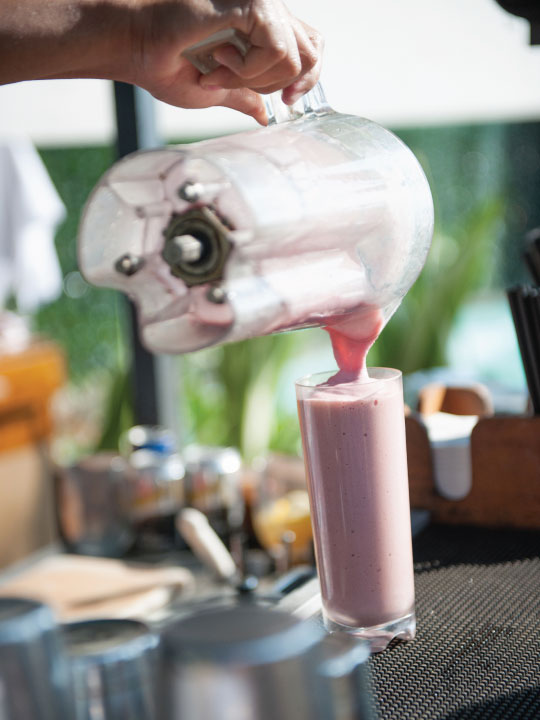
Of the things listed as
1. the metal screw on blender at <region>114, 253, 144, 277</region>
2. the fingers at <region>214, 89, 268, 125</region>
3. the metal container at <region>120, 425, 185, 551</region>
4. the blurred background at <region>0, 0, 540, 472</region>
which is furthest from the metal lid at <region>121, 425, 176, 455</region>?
the metal screw on blender at <region>114, 253, 144, 277</region>

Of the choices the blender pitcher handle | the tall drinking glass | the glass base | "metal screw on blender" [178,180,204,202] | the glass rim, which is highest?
the blender pitcher handle

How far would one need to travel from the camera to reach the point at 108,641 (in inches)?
15.0

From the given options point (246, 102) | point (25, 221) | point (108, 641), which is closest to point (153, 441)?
point (246, 102)

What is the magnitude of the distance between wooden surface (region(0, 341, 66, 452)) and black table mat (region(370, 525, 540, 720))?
2.29 meters

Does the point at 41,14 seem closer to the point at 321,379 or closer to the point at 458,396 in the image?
the point at 321,379

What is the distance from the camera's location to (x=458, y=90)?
10.8ft

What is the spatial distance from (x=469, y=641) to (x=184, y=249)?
42 centimetres

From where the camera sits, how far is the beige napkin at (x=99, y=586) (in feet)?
5.34

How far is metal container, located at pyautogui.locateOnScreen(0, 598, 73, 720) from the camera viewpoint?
340 millimetres

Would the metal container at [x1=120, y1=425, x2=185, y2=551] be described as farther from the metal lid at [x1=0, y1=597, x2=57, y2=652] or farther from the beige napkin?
the metal lid at [x1=0, y1=597, x2=57, y2=652]

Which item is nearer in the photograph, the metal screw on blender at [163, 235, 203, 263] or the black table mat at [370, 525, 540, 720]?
the metal screw on blender at [163, 235, 203, 263]

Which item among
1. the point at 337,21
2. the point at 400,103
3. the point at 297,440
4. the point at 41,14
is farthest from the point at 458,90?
the point at 41,14

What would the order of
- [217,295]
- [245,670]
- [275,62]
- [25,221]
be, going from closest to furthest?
1. [245,670]
2. [217,295]
3. [275,62]
4. [25,221]

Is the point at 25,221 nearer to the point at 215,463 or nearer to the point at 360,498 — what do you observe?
the point at 215,463
